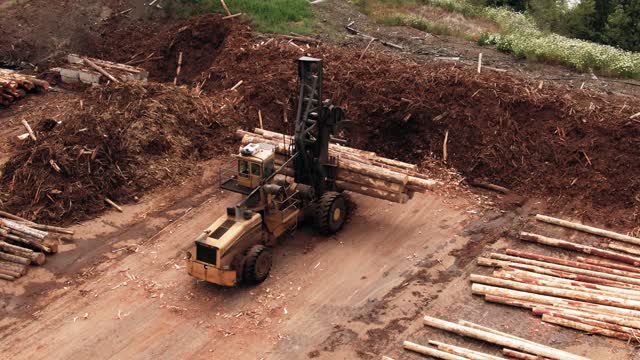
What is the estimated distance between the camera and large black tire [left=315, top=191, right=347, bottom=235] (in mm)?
16812

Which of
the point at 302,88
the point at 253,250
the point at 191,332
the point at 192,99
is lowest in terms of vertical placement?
the point at 191,332

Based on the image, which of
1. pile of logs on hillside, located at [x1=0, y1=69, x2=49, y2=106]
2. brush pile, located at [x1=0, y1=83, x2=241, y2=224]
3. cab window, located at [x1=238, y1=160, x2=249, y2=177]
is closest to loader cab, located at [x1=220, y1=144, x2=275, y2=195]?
cab window, located at [x1=238, y1=160, x2=249, y2=177]

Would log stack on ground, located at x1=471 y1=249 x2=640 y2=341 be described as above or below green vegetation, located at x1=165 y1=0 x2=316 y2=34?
below

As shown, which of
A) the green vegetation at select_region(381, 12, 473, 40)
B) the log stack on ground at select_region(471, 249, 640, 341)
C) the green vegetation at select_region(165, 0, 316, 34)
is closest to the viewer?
the log stack on ground at select_region(471, 249, 640, 341)

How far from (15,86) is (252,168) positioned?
14.4m

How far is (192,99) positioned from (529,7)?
3050 cm

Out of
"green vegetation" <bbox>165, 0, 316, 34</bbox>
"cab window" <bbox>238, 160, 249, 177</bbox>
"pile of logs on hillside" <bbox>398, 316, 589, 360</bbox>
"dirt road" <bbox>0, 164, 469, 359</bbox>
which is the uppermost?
"green vegetation" <bbox>165, 0, 316, 34</bbox>

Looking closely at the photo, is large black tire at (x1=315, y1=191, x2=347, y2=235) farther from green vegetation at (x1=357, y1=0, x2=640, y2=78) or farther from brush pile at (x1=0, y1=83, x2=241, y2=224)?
green vegetation at (x1=357, y1=0, x2=640, y2=78)

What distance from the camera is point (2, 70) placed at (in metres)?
26.8

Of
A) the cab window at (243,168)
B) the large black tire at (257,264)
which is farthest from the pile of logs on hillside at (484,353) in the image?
the cab window at (243,168)

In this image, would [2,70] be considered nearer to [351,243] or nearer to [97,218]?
[97,218]

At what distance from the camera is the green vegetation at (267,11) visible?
2900 centimetres

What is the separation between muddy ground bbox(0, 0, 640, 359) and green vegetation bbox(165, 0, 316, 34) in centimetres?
378

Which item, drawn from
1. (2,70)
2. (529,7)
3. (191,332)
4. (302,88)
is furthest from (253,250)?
(529,7)
